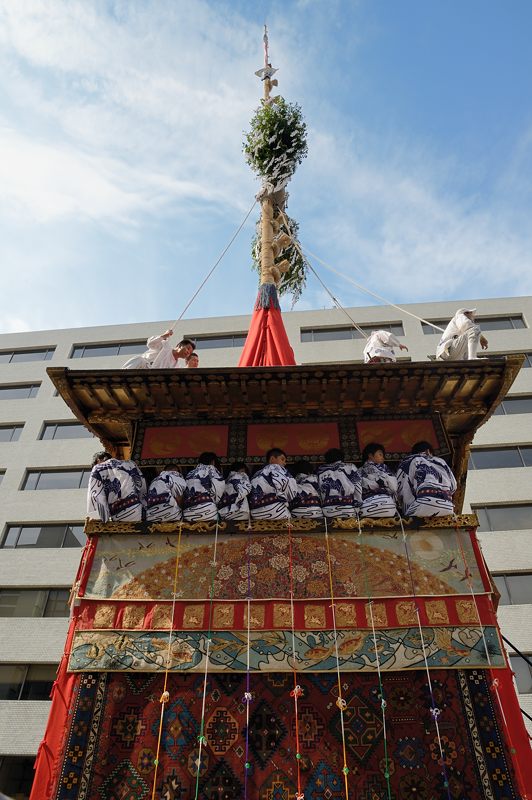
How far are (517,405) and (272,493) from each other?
20.4 meters

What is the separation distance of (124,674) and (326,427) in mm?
3400

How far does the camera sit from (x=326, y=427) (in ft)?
21.7

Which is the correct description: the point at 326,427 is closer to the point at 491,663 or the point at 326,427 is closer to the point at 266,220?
the point at 491,663

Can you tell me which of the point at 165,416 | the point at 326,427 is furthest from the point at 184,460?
the point at 326,427

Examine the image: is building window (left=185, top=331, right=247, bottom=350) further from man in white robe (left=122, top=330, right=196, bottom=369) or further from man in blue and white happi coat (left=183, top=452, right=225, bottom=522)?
man in blue and white happi coat (left=183, top=452, right=225, bottom=522)

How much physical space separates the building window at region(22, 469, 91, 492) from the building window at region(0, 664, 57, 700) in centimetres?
699

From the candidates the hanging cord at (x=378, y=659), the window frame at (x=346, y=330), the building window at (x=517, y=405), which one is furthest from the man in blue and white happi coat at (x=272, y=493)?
the window frame at (x=346, y=330)

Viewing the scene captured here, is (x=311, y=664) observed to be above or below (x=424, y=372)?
below

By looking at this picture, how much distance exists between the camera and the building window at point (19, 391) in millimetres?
26734

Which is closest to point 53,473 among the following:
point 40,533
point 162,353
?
point 40,533

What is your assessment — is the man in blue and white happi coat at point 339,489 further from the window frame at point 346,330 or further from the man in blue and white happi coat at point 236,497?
the window frame at point 346,330

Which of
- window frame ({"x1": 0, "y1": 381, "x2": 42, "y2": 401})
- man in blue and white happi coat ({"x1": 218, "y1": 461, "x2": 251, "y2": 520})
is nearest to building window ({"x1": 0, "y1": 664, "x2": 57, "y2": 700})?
window frame ({"x1": 0, "y1": 381, "x2": 42, "y2": 401})

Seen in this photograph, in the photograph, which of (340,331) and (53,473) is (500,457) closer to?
(340,331)

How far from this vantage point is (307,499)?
5.67 metres
